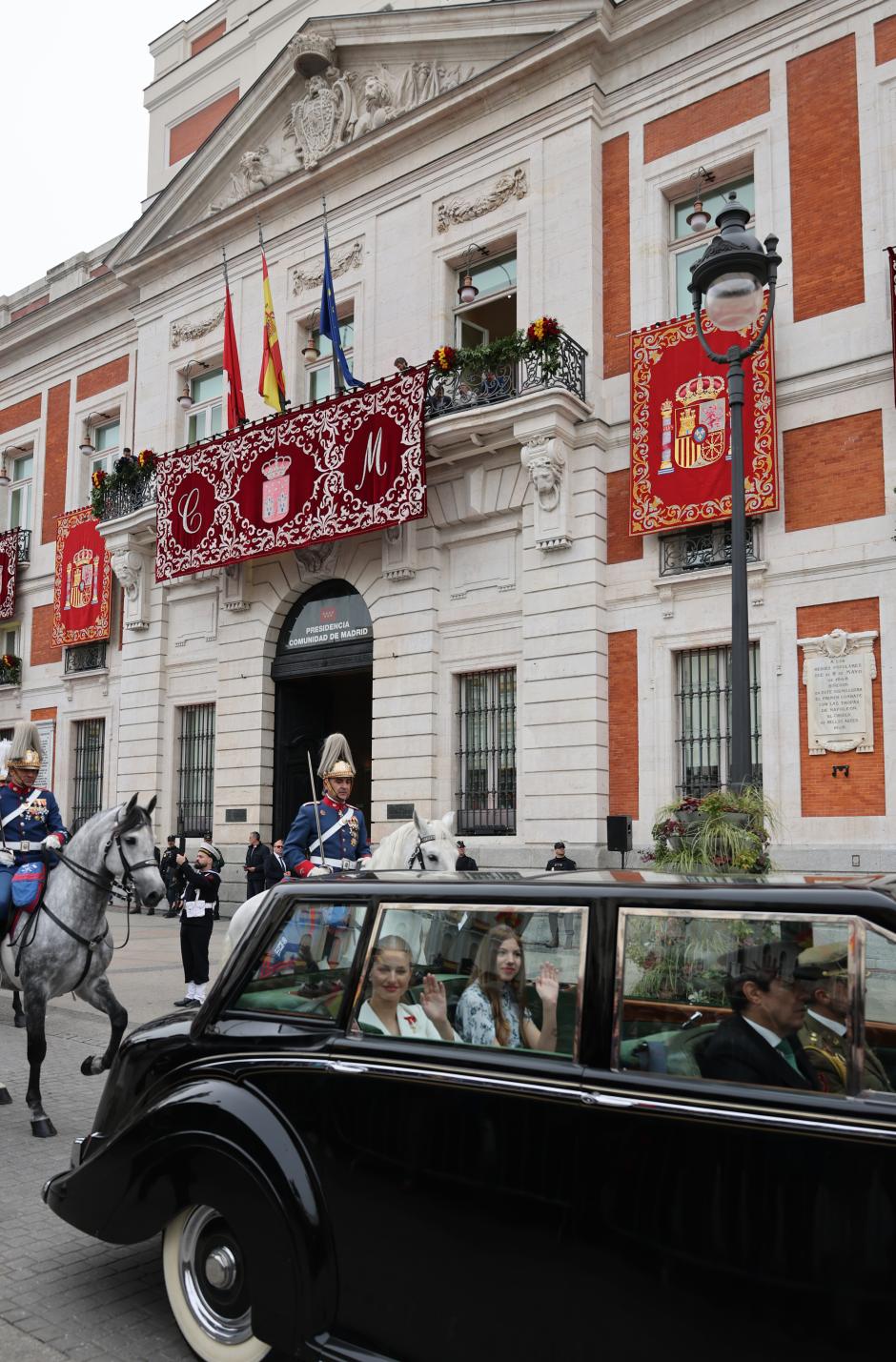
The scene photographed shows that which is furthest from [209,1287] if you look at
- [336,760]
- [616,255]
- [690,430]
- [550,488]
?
[616,255]

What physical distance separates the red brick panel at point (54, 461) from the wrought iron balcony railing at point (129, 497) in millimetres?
3919

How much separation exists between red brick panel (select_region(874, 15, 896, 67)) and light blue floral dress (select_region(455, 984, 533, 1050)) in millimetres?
16003

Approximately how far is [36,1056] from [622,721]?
1090 cm

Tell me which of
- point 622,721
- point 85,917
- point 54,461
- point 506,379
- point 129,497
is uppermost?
point 54,461

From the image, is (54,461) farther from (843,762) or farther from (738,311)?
(738,311)

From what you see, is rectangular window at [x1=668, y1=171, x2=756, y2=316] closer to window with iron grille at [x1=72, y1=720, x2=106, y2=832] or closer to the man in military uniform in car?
the man in military uniform in car

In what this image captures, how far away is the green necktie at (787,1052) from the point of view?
280cm

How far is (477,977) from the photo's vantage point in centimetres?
337

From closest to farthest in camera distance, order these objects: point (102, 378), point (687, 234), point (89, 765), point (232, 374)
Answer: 1. point (687, 234)
2. point (232, 374)
3. point (89, 765)
4. point (102, 378)

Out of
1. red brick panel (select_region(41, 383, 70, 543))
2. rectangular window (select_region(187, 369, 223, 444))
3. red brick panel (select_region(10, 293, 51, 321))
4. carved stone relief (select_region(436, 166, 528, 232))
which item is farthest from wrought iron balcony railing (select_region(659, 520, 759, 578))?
red brick panel (select_region(10, 293, 51, 321))

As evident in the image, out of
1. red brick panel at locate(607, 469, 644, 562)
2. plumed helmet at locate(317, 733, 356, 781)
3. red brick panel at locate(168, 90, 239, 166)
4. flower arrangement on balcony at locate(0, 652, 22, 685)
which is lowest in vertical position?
plumed helmet at locate(317, 733, 356, 781)

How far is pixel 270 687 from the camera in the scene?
21.3 m

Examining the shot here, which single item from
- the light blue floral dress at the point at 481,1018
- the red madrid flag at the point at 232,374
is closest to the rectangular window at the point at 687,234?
the red madrid flag at the point at 232,374

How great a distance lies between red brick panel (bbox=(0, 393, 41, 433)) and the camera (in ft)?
94.4
